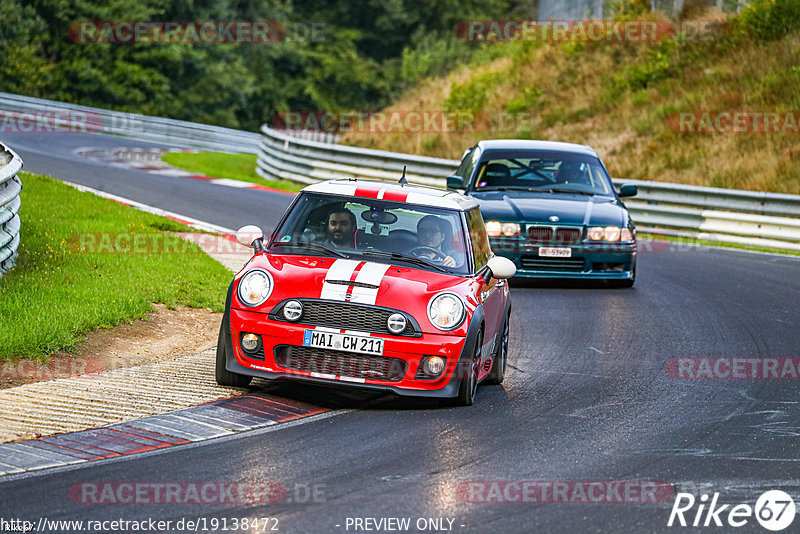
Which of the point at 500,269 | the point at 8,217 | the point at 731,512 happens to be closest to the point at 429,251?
the point at 500,269

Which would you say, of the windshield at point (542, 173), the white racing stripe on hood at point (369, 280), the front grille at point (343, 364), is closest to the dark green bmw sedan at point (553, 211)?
the windshield at point (542, 173)

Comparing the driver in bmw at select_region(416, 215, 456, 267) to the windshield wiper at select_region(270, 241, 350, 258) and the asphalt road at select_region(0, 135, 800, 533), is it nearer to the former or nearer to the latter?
the windshield wiper at select_region(270, 241, 350, 258)

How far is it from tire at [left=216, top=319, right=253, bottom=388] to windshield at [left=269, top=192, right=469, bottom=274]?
33.8 inches

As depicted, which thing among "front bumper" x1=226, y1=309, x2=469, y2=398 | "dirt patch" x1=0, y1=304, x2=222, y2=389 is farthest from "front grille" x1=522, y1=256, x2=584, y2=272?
"front bumper" x1=226, y1=309, x2=469, y2=398

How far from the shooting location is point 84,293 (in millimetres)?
10719

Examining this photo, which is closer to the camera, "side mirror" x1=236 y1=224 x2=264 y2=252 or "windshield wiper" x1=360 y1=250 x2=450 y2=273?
"windshield wiper" x1=360 y1=250 x2=450 y2=273

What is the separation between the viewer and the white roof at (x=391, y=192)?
9.07 meters

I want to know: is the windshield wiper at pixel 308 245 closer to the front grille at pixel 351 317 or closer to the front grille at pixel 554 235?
the front grille at pixel 351 317

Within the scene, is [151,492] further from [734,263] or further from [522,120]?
[522,120]

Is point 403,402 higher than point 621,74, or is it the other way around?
point 621,74

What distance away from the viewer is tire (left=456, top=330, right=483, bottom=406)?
26.8ft

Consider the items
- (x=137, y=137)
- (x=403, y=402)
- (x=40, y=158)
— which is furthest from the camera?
(x=137, y=137)

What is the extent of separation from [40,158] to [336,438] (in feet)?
68.2

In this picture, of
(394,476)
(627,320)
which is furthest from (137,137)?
(394,476)
